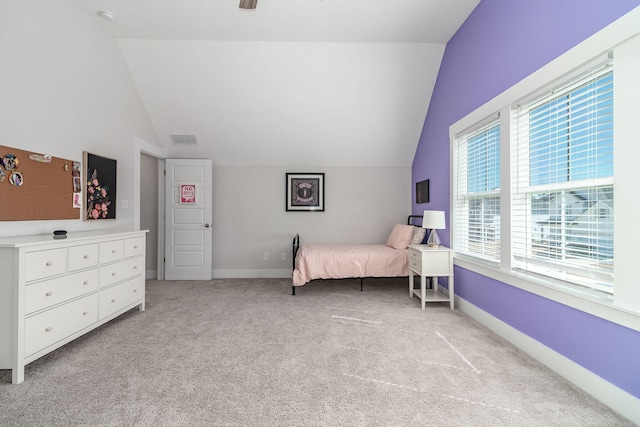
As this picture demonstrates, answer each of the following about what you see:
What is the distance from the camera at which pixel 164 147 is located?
15.9 feet

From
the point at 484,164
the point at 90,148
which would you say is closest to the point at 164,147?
the point at 90,148

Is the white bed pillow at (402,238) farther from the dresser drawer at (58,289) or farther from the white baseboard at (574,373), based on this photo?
the dresser drawer at (58,289)

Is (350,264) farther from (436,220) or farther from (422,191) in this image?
(422,191)

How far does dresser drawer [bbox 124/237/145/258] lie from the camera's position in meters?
3.03

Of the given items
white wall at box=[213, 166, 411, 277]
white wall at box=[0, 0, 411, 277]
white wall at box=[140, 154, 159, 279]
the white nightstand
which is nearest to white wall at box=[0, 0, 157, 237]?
white wall at box=[0, 0, 411, 277]

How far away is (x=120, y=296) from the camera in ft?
9.59

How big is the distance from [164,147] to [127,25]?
1906mm

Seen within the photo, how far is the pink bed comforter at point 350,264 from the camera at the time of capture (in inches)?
159

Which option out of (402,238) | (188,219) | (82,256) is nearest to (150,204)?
(188,219)

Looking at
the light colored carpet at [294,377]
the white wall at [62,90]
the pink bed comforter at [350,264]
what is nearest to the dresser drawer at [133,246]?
the white wall at [62,90]

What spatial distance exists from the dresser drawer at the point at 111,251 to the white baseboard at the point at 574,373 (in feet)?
12.2

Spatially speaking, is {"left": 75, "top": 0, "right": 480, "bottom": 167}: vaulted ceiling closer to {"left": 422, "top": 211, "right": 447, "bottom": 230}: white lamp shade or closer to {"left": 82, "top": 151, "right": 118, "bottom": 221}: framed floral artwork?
{"left": 82, "top": 151, "right": 118, "bottom": 221}: framed floral artwork

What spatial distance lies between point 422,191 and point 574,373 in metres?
3.07

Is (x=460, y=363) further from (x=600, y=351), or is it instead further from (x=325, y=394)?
(x=325, y=394)
